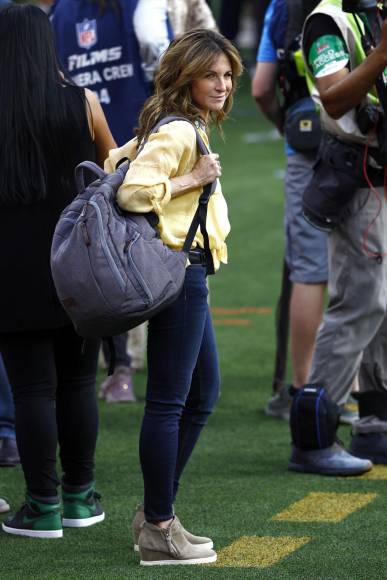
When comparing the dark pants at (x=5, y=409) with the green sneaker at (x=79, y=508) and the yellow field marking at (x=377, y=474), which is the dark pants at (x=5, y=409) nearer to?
the green sneaker at (x=79, y=508)

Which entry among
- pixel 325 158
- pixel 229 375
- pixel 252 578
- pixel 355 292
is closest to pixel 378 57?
pixel 325 158

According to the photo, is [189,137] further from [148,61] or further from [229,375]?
[229,375]

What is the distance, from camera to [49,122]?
4.46m

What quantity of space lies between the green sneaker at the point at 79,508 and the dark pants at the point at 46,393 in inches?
4.7

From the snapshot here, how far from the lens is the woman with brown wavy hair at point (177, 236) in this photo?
400 centimetres

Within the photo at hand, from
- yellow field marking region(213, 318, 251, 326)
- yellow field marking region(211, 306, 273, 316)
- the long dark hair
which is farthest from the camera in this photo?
yellow field marking region(211, 306, 273, 316)

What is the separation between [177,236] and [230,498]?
1404 millimetres

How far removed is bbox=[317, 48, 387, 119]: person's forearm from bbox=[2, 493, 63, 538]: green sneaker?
5.80 ft

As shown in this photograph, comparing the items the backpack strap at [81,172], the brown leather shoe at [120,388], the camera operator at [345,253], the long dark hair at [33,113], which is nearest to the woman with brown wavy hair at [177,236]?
the backpack strap at [81,172]

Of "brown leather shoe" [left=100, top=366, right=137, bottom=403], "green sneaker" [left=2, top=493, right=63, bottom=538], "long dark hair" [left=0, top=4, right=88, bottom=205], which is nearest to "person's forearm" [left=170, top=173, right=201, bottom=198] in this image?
"long dark hair" [left=0, top=4, right=88, bottom=205]

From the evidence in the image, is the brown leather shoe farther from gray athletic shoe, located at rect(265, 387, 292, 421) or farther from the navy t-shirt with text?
the navy t-shirt with text

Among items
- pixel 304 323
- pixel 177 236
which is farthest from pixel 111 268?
pixel 304 323

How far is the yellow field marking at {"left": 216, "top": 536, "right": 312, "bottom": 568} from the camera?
13.8ft

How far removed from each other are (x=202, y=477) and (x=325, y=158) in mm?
1335
